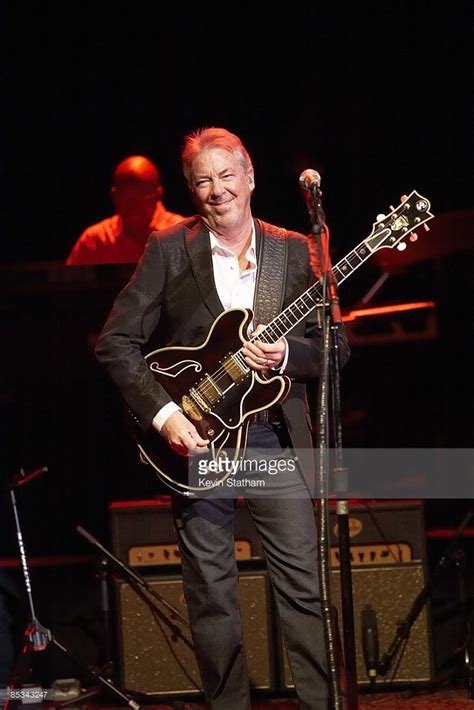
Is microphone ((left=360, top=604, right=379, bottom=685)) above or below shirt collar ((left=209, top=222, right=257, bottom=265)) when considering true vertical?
below

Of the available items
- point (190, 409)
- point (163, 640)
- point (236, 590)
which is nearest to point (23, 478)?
point (163, 640)

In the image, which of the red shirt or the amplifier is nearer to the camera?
the amplifier

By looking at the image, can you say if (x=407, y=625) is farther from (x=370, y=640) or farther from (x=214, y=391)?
(x=214, y=391)

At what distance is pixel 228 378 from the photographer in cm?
348

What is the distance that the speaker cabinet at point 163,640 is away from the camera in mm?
4441

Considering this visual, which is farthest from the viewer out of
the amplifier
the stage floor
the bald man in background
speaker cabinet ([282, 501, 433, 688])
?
the bald man in background

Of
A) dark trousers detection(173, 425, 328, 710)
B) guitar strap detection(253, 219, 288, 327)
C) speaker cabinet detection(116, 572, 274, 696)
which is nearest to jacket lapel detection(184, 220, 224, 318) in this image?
guitar strap detection(253, 219, 288, 327)

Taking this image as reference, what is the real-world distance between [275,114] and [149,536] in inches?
134

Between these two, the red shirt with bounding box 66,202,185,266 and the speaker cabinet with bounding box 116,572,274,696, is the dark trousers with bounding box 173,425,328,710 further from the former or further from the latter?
the red shirt with bounding box 66,202,185,266

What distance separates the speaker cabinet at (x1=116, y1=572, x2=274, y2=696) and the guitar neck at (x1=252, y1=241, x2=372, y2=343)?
1417 mm

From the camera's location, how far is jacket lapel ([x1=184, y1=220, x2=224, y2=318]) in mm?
3531

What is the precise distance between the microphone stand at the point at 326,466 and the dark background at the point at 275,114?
2874mm

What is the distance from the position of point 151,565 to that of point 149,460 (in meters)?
1.17

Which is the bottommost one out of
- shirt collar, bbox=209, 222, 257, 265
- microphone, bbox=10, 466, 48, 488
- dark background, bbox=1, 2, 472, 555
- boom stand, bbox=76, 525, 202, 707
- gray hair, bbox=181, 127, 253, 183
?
boom stand, bbox=76, 525, 202, 707
